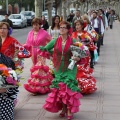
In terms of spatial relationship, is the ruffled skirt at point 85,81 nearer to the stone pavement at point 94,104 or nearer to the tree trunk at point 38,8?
the stone pavement at point 94,104

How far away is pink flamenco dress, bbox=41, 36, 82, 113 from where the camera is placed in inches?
272

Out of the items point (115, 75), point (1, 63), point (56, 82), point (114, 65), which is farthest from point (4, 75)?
point (114, 65)

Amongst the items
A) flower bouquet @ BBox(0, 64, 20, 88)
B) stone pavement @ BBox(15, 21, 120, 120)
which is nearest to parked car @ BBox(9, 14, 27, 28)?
stone pavement @ BBox(15, 21, 120, 120)

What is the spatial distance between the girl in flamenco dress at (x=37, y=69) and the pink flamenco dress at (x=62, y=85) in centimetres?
160

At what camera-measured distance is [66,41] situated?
712 cm

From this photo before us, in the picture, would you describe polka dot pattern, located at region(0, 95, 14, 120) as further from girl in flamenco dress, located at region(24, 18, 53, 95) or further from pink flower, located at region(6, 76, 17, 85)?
girl in flamenco dress, located at region(24, 18, 53, 95)

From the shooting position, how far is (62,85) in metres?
6.91

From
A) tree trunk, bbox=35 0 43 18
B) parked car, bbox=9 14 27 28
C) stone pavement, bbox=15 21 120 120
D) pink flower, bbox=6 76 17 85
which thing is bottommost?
parked car, bbox=9 14 27 28

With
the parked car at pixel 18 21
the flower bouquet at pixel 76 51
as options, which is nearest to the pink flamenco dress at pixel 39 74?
the flower bouquet at pixel 76 51

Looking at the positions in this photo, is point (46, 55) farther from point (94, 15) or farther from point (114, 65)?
point (94, 15)

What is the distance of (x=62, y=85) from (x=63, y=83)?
0.13 feet

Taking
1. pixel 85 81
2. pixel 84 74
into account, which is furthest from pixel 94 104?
pixel 84 74

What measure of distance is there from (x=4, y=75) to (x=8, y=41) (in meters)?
2.08

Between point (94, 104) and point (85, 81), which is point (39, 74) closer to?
point (85, 81)
